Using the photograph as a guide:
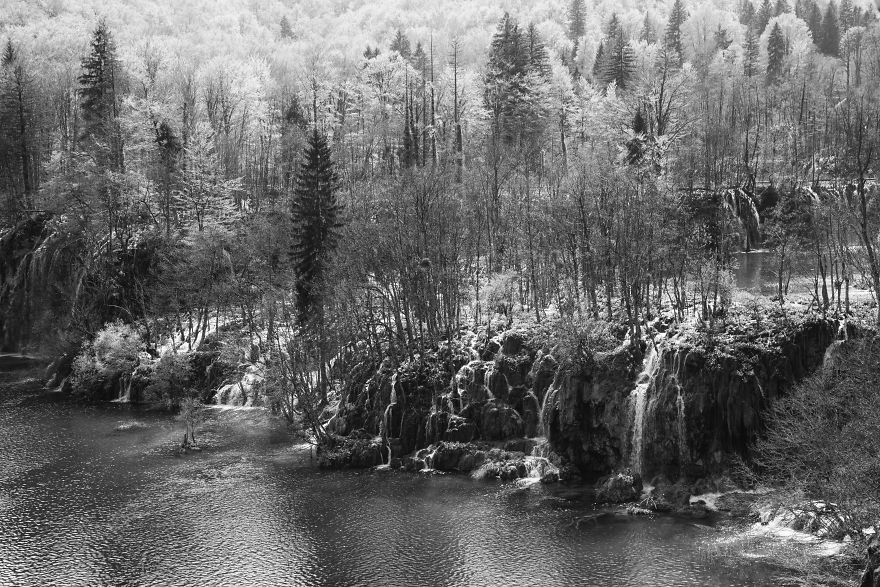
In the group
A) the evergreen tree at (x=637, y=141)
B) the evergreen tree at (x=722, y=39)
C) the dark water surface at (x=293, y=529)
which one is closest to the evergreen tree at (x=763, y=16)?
the evergreen tree at (x=722, y=39)

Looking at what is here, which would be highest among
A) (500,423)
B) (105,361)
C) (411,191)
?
(411,191)

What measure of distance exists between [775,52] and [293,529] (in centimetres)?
12748

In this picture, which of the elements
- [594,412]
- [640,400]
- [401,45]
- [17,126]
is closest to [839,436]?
[640,400]

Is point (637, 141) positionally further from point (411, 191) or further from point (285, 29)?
point (285, 29)

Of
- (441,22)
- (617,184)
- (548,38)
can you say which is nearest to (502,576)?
(617,184)

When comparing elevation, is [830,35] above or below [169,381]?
above

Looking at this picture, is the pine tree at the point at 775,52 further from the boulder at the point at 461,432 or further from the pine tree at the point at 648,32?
the boulder at the point at 461,432

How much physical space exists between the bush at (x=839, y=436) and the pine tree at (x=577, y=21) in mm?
146447

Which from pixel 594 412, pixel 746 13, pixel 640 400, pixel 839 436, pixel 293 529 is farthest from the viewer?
pixel 746 13

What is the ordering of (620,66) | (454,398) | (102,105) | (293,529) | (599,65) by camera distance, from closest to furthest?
1. (293,529)
2. (454,398)
3. (102,105)
4. (620,66)
5. (599,65)

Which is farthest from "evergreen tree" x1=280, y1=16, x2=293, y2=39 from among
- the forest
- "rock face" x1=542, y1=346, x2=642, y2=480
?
"rock face" x1=542, y1=346, x2=642, y2=480

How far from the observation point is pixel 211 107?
10162 cm

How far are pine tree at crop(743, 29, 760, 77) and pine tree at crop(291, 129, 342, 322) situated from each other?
290 ft

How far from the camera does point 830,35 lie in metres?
139
